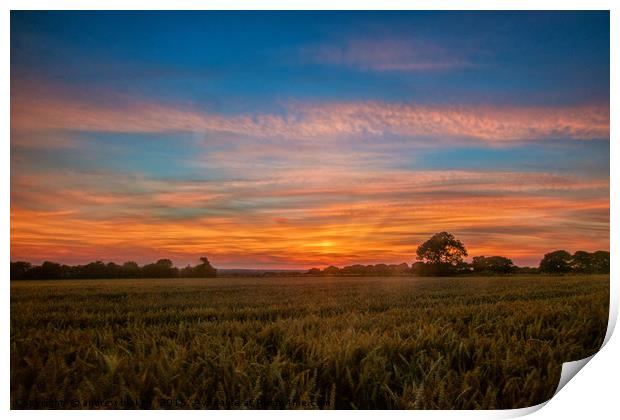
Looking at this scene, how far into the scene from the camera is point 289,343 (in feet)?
7.16

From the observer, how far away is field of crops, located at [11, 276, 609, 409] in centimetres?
199

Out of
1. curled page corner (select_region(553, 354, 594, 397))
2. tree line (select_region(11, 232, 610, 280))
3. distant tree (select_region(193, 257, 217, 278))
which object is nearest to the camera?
curled page corner (select_region(553, 354, 594, 397))

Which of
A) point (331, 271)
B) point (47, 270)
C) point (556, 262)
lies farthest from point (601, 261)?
point (47, 270)

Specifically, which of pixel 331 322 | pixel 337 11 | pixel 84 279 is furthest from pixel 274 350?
pixel 337 11

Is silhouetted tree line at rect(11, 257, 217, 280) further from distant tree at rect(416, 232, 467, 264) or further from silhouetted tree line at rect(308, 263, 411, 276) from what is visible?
distant tree at rect(416, 232, 467, 264)

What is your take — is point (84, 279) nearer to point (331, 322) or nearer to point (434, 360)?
point (331, 322)

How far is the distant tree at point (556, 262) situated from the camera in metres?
2.99

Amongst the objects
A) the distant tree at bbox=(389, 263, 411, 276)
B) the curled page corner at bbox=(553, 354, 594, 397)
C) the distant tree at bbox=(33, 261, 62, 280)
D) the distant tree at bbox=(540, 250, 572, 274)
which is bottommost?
the curled page corner at bbox=(553, 354, 594, 397)

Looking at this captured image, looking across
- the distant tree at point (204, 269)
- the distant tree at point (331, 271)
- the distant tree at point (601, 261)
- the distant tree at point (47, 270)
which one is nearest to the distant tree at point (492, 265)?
the distant tree at point (601, 261)

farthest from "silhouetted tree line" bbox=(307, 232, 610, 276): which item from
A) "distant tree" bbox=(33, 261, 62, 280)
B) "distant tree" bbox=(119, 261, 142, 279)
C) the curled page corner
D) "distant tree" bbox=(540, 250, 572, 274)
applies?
"distant tree" bbox=(33, 261, 62, 280)

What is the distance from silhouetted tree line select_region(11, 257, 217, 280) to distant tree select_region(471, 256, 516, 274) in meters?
1.54

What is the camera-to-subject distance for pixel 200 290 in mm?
2811

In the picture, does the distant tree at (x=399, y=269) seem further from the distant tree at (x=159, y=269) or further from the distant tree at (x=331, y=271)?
the distant tree at (x=159, y=269)
